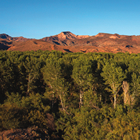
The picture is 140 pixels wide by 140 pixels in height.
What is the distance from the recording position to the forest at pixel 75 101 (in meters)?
16.8

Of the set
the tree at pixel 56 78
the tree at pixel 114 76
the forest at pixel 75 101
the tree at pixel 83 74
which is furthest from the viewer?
the tree at pixel 83 74

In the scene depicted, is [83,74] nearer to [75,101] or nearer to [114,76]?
[114,76]

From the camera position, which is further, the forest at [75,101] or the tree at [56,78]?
the tree at [56,78]

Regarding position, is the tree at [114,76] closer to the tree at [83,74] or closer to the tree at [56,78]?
the tree at [83,74]

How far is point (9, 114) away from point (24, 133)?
3560 mm

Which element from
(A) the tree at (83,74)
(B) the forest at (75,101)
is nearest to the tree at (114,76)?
(B) the forest at (75,101)

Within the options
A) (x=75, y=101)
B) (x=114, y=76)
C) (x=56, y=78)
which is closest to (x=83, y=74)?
(x=56, y=78)

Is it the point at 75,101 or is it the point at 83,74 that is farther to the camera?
the point at 75,101

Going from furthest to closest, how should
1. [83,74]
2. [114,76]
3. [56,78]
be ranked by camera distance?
[56,78], [83,74], [114,76]

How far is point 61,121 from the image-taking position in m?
22.5

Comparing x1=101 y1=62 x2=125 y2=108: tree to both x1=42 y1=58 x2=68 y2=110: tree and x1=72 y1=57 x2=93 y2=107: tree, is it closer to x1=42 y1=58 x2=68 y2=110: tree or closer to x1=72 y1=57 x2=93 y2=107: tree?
x1=72 y1=57 x2=93 y2=107: tree

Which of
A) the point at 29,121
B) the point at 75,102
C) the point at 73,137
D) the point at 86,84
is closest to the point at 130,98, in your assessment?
the point at 86,84

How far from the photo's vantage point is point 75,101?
27422 mm

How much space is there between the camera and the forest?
16.8 meters
